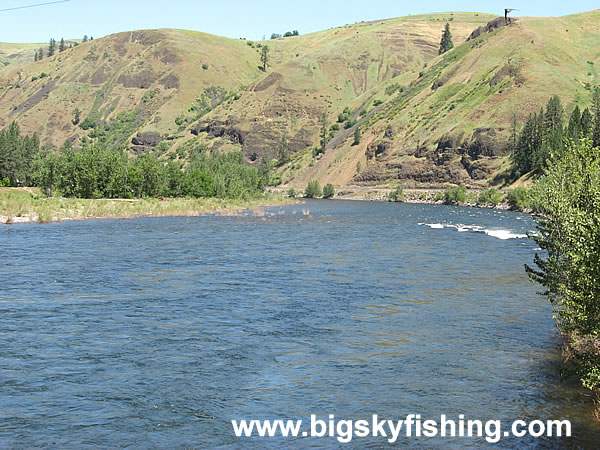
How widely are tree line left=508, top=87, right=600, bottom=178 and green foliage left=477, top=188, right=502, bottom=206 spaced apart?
866 centimetres

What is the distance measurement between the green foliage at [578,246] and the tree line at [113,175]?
8565 centimetres

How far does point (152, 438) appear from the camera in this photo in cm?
1467

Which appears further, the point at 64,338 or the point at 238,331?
the point at 238,331

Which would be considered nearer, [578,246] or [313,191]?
[578,246]

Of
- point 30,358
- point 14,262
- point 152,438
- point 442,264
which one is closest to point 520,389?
point 152,438

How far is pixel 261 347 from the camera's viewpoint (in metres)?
22.2

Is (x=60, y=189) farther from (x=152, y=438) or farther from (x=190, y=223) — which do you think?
(x=152, y=438)

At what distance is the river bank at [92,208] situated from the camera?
241 ft

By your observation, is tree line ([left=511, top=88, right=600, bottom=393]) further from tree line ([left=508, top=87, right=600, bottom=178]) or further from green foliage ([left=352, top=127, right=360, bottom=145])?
green foliage ([left=352, top=127, right=360, bottom=145])

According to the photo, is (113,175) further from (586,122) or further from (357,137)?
(357,137)

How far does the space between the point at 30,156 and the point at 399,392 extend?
13906 centimetres

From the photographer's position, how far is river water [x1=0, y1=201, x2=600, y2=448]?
16016 millimetres

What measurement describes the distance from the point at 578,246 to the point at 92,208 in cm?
7301

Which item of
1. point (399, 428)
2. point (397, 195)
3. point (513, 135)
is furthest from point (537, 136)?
point (399, 428)
